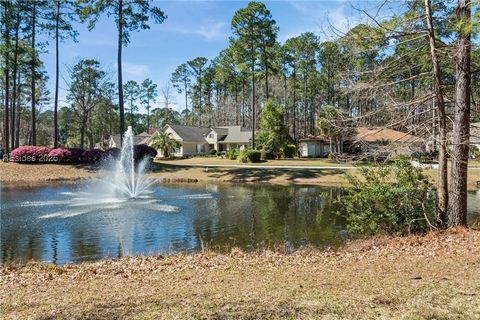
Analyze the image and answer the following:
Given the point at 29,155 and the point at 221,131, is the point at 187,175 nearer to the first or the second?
the point at 29,155

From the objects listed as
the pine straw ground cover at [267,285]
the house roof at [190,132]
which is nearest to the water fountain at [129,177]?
the pine straw ground cover at [267,285]

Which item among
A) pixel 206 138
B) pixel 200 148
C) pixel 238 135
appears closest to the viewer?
pixel 238 135

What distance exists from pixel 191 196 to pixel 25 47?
23632mm

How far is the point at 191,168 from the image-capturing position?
34250mm

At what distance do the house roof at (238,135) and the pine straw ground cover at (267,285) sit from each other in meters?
46.7

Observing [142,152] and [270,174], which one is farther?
[142,152]

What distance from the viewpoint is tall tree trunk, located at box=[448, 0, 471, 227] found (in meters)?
9.14

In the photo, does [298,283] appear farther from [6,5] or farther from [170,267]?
[6,5]

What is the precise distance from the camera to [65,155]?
107ft

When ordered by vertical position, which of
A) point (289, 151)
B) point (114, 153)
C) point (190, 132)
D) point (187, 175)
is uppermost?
point (190, 132)

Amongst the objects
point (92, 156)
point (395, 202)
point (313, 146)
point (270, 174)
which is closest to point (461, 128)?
point (395, 202)

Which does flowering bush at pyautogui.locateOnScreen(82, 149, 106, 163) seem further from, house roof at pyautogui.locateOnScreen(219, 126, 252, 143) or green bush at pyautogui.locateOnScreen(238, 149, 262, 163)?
house roof at pyautogui.locateOnScreen(219, 126, 252, 143)

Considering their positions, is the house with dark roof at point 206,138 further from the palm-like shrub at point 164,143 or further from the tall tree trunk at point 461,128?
the tall tree trunk at point 461,128

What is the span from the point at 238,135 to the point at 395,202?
4696cm
